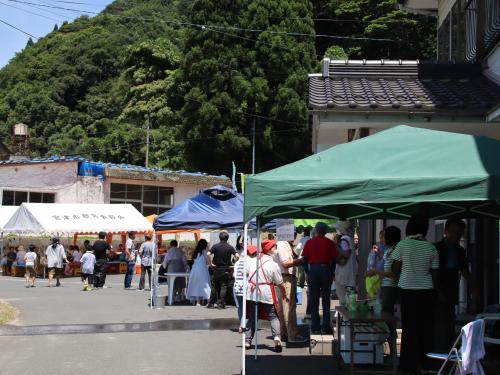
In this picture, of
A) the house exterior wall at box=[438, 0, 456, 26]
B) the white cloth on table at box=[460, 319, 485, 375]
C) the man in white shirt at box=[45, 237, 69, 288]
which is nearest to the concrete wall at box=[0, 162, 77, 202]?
the man in white shirt at box=[45, 237, 69, 288]

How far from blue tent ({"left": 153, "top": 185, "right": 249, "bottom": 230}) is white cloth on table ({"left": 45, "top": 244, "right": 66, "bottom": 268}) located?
7.58 m

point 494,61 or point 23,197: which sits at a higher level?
point 494,61

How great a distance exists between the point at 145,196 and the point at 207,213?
21.4m

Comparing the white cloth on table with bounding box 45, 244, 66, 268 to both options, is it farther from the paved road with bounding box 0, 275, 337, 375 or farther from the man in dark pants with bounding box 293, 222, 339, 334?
the man in dark pants with bounding box 293, 222, 339, 334

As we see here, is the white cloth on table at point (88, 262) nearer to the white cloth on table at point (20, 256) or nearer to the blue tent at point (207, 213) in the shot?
the blue tent at point (207, 213)

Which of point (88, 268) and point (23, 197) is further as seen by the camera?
point (23, 197)

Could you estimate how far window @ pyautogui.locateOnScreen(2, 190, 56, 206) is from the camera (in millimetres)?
36344

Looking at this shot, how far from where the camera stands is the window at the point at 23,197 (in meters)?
36.3

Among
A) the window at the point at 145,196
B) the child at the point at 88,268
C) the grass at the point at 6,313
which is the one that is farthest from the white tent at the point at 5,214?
the grass at the point at 6,313

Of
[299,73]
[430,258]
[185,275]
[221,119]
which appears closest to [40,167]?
[221,119]

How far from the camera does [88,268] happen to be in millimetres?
24297

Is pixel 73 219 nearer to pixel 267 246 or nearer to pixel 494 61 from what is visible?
pixel 267 246

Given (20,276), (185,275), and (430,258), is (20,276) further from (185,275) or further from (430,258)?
(430,258)

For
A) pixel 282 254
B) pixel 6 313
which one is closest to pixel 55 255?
pixel 6 313
